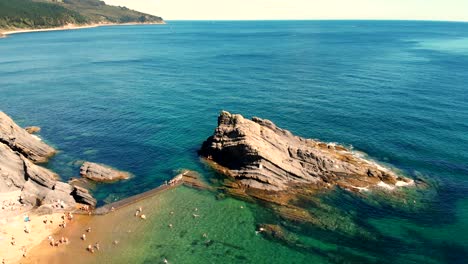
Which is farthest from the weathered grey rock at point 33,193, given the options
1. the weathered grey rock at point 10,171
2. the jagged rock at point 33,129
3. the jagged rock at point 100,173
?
the jagged rock at point 33,129

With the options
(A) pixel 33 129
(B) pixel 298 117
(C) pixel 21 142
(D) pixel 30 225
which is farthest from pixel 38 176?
(B) pixel 298 117

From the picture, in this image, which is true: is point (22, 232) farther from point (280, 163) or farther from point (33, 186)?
point (280, 163)

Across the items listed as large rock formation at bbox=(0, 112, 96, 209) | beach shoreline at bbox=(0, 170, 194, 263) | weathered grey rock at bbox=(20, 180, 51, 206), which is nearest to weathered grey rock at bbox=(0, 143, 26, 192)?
large rock formation at bbox=(0, 112, 96, 209)

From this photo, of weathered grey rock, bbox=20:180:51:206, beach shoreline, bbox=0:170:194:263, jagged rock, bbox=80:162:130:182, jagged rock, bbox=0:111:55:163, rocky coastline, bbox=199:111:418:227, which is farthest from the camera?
jagged rock, bbox=0:111:55:163

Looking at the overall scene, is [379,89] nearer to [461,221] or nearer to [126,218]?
[461,221]

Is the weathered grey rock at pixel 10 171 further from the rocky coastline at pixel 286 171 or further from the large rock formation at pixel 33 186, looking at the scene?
the rocky coastline at pixel 286 171

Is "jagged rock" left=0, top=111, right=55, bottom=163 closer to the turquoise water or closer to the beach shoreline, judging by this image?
the turquoise water

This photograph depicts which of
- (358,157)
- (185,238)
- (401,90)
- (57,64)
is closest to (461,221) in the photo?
(358,157)
